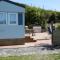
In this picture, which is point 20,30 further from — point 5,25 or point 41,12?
point 41,12

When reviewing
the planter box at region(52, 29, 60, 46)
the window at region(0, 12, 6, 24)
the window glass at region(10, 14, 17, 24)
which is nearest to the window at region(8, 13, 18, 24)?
the window glass at region(10, 14, 17, 24)

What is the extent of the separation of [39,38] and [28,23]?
8555 millimetres

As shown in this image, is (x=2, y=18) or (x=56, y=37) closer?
(x=56, y=37)

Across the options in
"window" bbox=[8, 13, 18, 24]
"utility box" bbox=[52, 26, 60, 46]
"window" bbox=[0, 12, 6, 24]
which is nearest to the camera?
"utility box" bbox=[52, 26, 60, 46]

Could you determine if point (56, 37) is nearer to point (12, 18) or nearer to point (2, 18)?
point (12, 18)

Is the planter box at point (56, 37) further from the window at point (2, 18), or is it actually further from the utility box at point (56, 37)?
the window at point (2, 18)

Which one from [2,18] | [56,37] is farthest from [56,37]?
[2,18]

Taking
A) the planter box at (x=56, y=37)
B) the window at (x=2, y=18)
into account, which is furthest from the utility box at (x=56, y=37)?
the window at (x=2, y=18)

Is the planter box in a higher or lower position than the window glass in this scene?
lower

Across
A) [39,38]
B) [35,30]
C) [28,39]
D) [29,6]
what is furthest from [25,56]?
[29,6]

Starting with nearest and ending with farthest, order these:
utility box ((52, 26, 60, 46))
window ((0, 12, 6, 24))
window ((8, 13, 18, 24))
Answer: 1. utility box ((52, 26, 60, 46))
2. window ((0, 12, 6, 24))
3. window ((8, 13, 18, 24))

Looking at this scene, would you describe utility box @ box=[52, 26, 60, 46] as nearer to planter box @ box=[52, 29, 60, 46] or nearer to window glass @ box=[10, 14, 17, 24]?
planter box @ box=[52, 29, 60, 46]

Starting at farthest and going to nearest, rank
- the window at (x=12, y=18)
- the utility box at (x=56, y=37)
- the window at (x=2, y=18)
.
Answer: the window at (x=12, y=18) < the window at (x=2, y=18) < the utility box at (x=56, y=37)

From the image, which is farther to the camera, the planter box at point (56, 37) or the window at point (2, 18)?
the window at point (2, 18)
